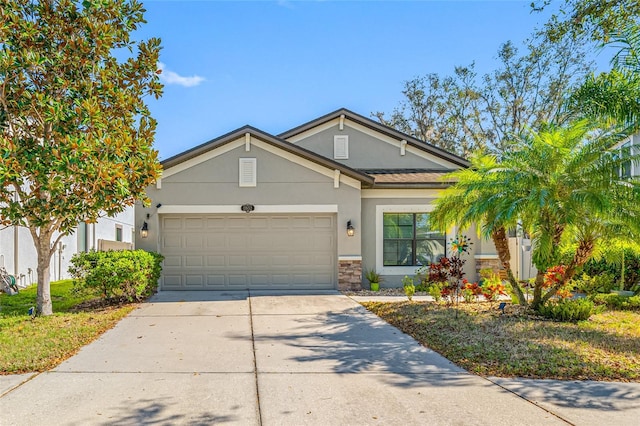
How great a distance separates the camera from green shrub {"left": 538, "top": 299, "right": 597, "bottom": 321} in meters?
9.30

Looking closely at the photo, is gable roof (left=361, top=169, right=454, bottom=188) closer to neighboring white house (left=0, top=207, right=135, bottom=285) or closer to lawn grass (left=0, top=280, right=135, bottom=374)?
lawn grass (left=0, top=280, right=135, bottom=374)

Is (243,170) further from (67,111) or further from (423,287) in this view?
(423,287)

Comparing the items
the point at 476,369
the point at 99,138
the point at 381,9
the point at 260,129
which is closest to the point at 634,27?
the point at 381,9

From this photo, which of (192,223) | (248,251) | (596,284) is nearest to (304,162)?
(248,251)

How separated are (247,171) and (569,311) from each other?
836cm

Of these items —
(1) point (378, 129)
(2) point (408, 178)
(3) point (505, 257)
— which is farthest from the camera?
(1) point (378, 129)

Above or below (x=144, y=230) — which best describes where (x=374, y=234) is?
below

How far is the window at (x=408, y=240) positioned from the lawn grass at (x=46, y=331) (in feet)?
23.3

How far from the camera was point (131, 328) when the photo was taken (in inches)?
345

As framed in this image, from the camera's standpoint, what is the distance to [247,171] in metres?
13.6

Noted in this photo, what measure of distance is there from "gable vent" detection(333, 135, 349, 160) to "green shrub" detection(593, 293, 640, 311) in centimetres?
853

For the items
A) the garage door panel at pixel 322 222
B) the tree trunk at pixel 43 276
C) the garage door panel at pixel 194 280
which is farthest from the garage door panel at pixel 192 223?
the tree trunk at pixel 43 276

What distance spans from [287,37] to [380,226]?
567 cm

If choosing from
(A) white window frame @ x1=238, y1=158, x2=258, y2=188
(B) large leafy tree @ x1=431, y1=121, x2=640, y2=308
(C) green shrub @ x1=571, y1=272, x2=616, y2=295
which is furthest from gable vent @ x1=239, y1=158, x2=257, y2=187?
(C) green shrub @ x1=571, y1=272, x2=616, y2=295
